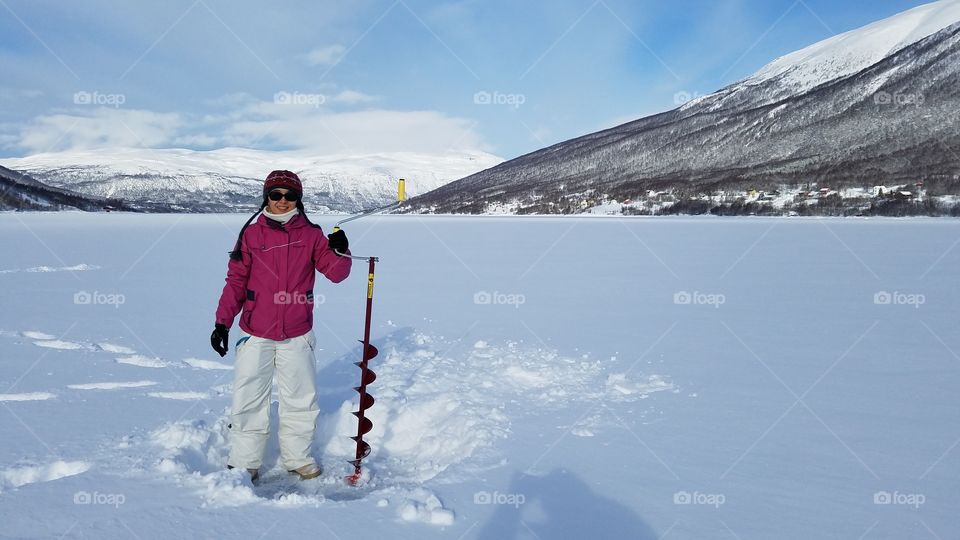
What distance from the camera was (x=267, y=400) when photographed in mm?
3652

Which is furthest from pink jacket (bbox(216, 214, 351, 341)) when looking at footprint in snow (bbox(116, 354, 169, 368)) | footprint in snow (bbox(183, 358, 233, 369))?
footprint in snow (bbox(116, 354, 169, 368))

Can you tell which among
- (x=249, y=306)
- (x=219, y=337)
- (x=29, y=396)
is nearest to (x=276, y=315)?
(x=249, y=306)

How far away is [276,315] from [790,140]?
387 ft

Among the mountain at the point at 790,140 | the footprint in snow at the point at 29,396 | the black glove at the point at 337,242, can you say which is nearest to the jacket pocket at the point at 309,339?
the black glove at the point at 337,242

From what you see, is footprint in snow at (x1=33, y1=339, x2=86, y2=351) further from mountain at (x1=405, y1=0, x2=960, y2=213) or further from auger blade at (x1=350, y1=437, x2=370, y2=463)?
mountain at (x1=405, y1=0, x2=960, y2=213)

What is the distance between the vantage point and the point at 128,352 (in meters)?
5.85

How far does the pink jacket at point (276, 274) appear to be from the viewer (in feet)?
11.1

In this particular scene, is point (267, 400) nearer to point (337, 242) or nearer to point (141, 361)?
point (337, 242)

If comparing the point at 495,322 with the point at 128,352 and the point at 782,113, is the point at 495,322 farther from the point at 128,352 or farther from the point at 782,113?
the point at 782,113

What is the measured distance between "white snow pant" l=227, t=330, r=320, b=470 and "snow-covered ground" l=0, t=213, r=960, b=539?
227 millimetres

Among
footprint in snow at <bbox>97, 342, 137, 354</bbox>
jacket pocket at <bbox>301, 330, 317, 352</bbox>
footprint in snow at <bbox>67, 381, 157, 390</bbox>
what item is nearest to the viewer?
jacket pocket at <bbox>301, 330, 317, 352</bbox>

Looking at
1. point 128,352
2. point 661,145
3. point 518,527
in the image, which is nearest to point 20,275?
point 128,352

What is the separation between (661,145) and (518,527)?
426ft

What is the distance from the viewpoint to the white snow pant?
3.50m
